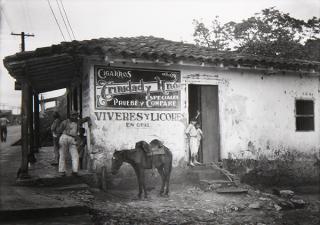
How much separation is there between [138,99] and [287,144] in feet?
17.3

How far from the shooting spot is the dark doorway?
36.0 feet

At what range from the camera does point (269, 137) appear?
1150 centimetres

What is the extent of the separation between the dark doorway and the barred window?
10.4ft

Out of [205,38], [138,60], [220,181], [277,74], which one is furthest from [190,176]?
[205,38]

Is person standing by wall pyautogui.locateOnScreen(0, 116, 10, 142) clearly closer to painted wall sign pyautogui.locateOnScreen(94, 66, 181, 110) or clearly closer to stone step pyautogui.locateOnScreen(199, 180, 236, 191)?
painted wall sign pyautogui.locateOnScreen(94, 66, 181, 110)

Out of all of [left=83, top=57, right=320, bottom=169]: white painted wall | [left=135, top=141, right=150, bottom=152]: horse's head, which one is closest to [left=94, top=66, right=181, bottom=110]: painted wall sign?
[left=83, top=57, right=320, bottom=169]: white painted wall

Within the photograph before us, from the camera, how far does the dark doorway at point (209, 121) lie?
1096 cm

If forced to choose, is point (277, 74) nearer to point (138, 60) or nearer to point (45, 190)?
point (138, 60)

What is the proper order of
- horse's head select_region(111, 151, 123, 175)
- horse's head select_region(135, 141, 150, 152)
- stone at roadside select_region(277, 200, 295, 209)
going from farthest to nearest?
stone at roadside select_region(277, 200, 295, 209) → horse's head select_region(135, 141, 150, 152) → horse's head select_region(111, 151, 123, 175)

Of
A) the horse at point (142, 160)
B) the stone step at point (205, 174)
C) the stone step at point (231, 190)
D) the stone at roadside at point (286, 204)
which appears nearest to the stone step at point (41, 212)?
the horse at point (142, 160)

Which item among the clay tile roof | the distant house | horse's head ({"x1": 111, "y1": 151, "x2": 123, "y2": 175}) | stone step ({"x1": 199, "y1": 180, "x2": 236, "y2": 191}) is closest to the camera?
the clay tile roof

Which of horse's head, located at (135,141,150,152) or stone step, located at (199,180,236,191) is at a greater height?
horse's head, located at (135,141,150,152)

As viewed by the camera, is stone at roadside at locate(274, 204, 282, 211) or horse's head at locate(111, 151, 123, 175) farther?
stone at roadside at locate(274, 204, 282, 211)

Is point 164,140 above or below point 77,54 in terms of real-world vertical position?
below
